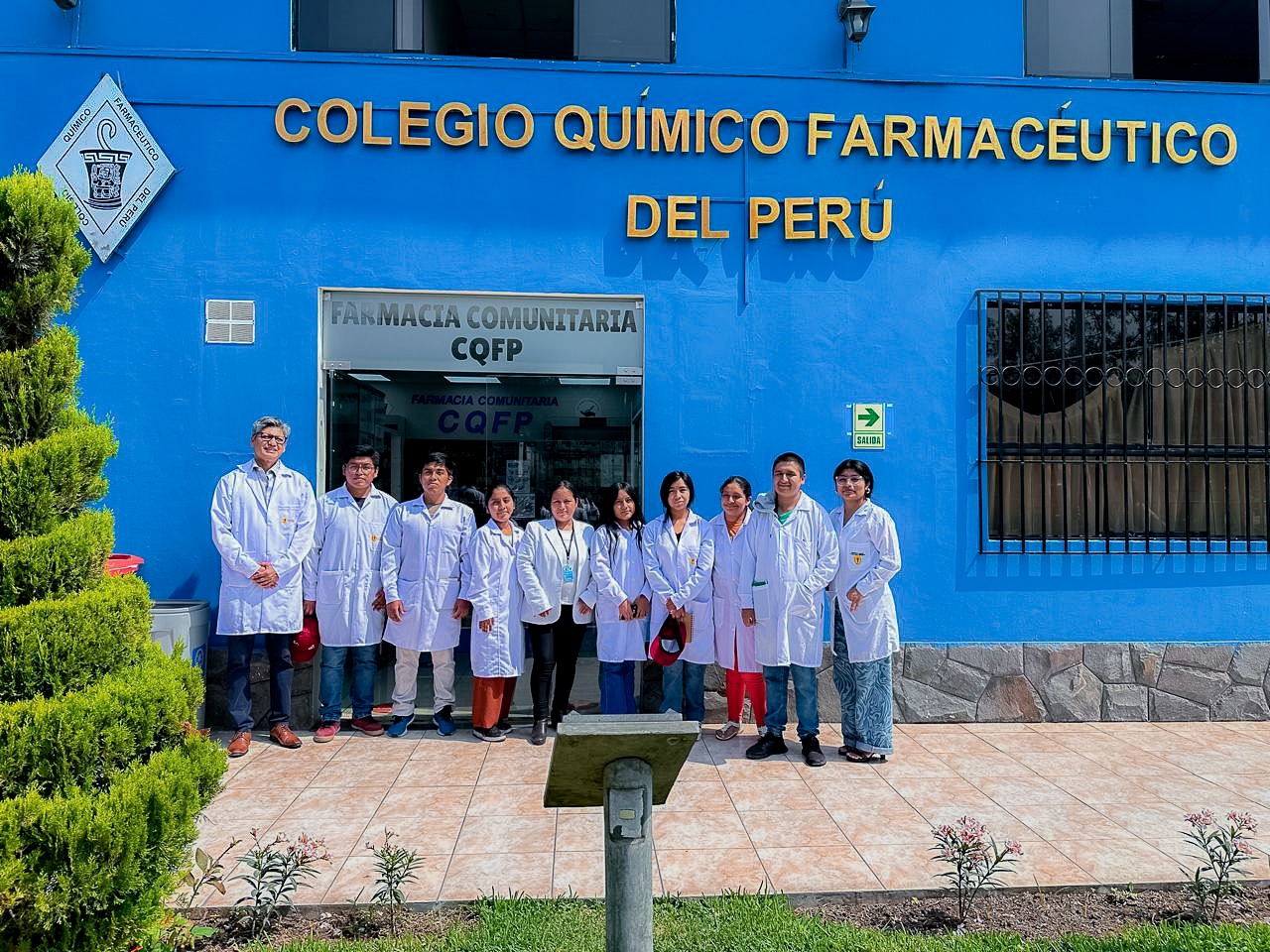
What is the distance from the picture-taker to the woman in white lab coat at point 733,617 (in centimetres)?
557

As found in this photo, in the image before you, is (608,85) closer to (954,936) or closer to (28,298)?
(28,298)

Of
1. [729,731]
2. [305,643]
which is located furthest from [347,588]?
[729,731]

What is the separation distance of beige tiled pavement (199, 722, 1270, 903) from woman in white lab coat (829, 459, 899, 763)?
212 mm

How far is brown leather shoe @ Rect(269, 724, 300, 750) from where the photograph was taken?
5.52m

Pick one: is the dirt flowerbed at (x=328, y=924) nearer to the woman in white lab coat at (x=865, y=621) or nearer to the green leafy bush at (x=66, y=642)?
the green leafy bush at (x=66, y=642)

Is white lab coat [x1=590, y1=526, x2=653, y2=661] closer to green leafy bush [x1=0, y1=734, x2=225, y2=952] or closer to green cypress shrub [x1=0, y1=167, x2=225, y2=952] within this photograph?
green cypress shrub [x1=0, y1=167, x2=225, y2=952]

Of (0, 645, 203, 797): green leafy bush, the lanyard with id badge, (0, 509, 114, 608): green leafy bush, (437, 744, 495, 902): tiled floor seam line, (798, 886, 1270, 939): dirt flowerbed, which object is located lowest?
(798, 886, 1270, 939): dirt flowerbed

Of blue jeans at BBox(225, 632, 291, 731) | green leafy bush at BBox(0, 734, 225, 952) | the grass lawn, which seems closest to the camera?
green leafy bush at BBox(0, 734, 225, 952)

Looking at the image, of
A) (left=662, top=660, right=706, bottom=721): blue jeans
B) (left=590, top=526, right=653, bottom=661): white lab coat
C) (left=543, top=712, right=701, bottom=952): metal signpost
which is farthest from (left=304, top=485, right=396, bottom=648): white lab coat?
(left=543, top=712, right=701, bottom=952): metal signpost

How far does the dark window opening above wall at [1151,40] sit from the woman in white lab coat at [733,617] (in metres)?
4.00

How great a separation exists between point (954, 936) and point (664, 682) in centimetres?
285

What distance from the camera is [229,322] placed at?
5.93 meters

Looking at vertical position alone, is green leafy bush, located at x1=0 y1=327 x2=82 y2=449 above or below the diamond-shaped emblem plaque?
below

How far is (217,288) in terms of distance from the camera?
5938 millimetres
